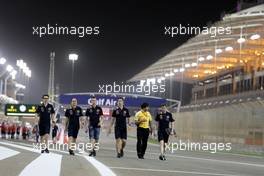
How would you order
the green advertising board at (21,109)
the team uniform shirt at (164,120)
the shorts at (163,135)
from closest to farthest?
1. the shorts at (163,135)
2. the team uniform shirt at (164,120)
3. the green advertising board at (21,109)

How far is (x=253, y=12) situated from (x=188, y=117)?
10109mm

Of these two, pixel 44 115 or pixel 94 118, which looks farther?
pixel 94 118

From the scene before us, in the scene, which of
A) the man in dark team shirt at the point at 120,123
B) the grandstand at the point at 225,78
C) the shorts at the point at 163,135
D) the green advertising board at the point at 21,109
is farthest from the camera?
A: the green advertising board at the point at 21,109

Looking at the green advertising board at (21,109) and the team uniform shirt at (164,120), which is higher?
the green advertising board at (21,109)

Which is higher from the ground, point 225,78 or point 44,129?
point 225,78

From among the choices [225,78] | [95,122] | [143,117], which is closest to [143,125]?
[143,117]

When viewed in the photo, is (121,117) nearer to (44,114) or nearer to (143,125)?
(143,125)

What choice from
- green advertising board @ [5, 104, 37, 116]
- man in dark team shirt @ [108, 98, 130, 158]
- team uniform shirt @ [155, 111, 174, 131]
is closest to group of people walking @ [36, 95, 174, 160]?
man in dark team shirt @ [108, 98, 130, 158]

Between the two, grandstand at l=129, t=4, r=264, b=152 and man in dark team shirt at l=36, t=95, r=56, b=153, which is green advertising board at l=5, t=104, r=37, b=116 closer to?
grandstand at l=129, t=4, r=264, b=152

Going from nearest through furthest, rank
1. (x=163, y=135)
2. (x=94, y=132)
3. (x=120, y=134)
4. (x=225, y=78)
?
(x=120, y=134)
(x=94, y=132)
(x=163, y=135)
(x=225, y=78)

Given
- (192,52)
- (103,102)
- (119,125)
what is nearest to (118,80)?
(192,52)

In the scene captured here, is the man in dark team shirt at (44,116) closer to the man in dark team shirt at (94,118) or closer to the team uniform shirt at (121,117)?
the man in dark team shirt at (94,118)

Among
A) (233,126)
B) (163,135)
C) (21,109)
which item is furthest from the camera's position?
(21,109)

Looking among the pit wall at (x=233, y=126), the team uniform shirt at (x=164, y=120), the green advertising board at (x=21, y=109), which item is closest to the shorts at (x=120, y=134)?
the team uniform shirt at (x=164, y=120)
